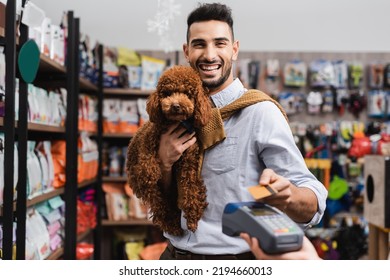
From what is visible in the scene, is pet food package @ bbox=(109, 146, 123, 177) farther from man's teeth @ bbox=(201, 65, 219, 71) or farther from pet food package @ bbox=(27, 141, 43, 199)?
man's teeth @ bbox=(201, 65, 219, 71)

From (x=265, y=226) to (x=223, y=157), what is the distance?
30cm

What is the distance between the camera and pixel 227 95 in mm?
992

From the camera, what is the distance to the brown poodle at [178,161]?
92 cm

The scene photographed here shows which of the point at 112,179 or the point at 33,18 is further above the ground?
the point at 33,18

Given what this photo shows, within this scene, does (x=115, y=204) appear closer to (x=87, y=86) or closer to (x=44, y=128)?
(x=87, y=86)

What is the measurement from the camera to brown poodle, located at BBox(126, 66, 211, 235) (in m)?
0.92

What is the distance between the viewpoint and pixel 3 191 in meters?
1.47

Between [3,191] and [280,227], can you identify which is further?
[3,191]

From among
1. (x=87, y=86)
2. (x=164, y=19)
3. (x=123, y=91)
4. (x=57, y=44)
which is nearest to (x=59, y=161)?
(x=57, y=44)

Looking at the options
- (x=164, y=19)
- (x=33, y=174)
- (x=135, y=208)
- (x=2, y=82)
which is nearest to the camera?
(x=164, y=19)

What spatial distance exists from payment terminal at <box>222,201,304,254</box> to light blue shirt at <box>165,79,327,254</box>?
0.20 metres
